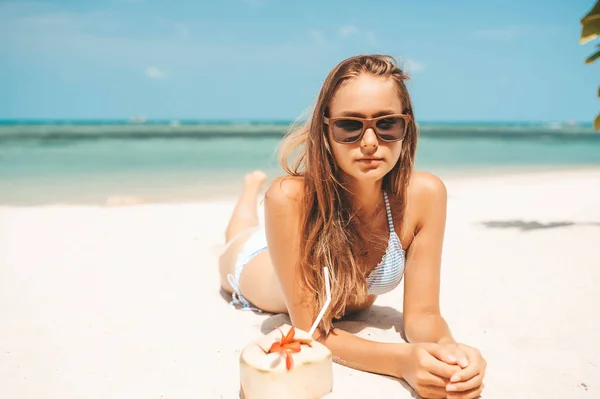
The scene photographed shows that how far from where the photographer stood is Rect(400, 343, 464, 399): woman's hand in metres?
2.04

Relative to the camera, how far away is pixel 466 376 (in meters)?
2.02

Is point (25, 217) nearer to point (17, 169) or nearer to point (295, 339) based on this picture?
point (295, 339)

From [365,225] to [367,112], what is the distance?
25.5 inches

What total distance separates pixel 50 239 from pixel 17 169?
9.35 m

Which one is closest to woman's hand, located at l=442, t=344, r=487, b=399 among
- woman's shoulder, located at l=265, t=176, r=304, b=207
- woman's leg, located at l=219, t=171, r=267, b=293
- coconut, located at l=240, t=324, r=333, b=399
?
coconut, located at l=240, t=324, r=333, b=399

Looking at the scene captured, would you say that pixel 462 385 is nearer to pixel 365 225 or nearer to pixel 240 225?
pixel 365 225

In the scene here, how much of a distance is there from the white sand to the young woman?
0.23m

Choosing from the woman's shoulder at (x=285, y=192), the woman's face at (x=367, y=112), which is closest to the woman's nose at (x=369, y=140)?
the woman's face at (x=367, y=112)

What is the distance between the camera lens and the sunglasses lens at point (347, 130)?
89.4 inches

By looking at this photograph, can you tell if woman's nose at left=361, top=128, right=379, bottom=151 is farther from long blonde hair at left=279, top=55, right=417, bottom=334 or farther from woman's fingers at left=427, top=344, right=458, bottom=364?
woman's fingers at left=427, top=344, right=458, bottom=364

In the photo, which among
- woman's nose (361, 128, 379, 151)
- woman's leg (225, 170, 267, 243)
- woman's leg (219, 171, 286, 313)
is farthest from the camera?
woman's leg (225, 170, 267, 243)

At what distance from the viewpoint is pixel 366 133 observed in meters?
2.26

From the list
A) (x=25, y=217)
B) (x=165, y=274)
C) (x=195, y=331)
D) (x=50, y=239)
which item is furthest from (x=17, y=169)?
(x=195, y=331)

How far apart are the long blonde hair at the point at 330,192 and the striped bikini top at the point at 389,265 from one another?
6 centimetres
